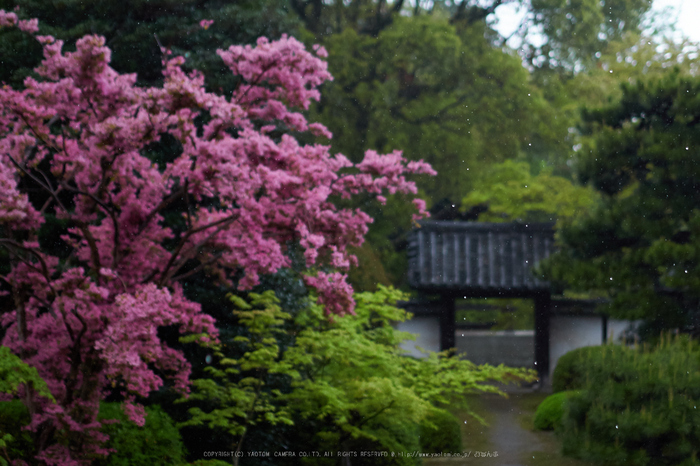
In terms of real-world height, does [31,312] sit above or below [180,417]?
above

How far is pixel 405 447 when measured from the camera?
759 centimetres

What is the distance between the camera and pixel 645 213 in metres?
10.9

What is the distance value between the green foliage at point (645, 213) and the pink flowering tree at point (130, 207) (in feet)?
18.6

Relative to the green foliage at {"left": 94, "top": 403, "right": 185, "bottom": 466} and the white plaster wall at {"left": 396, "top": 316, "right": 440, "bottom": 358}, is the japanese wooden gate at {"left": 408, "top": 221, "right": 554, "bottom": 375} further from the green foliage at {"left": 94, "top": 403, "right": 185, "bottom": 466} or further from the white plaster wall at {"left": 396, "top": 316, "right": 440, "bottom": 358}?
the green foliage at {"left": 94, "top": 403, "right": 185, "bottom": 466}

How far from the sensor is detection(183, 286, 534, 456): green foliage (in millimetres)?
6262

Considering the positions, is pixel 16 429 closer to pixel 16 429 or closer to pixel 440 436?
pixel 16 429

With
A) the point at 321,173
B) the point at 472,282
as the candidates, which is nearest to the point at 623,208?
the point at 472,282

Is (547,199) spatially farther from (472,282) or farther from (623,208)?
(623,208)

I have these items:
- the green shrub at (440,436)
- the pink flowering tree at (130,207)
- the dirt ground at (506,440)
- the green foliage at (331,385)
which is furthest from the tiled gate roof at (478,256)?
the pink flowering tree at (130,207)

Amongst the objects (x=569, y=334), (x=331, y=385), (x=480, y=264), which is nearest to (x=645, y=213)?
(x=480, y=264)

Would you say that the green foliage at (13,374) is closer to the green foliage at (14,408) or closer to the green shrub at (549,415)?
the green foliage at (14,408)

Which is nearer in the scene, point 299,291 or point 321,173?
point 321,173

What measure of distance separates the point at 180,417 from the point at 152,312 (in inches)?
115

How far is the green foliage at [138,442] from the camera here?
556cm
